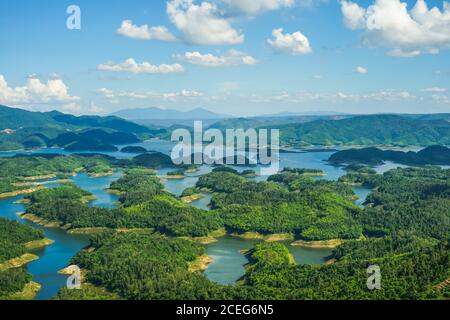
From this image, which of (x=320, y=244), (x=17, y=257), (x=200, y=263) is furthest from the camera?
(x=320, y=244)

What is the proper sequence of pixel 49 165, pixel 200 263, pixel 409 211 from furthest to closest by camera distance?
pixel 49 165, pixel 409 211, pixel 200 263

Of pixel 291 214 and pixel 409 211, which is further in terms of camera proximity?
pixel 409 211

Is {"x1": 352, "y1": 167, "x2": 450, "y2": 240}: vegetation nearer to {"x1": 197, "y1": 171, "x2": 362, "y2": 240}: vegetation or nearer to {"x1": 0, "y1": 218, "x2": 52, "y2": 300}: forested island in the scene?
{"x1": 197, "y1": 171, "x2": 362, "y2": 240}: vegetation

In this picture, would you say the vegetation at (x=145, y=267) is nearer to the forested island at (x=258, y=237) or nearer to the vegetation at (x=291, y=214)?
the forested island at (x=258, y=237)

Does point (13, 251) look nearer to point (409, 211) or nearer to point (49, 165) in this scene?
point (409, 211)

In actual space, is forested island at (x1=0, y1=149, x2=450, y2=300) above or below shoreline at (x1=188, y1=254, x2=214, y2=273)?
above

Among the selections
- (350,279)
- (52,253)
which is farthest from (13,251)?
(350,279)

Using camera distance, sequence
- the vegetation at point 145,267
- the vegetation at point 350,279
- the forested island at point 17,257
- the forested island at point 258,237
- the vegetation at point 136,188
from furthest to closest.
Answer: the vegetation at point 136,188
the forested island at point 17,257
the vegetation at point 145,267
the forested island at point 258,237
the vegetation at point 350,279

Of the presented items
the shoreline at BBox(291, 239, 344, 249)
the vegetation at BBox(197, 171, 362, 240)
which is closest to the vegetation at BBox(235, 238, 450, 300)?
the shoreline at BBox(291, 239, 344, 249)

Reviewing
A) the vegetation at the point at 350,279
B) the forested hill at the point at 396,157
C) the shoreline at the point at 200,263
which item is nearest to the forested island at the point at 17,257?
the shoreline at the point at 200,263
